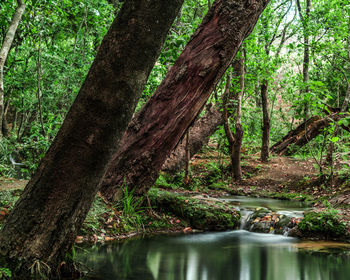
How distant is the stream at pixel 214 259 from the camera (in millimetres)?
3773

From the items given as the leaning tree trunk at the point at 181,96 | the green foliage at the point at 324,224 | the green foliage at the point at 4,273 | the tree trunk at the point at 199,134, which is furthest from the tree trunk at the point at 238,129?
the green foliage at the point at 4,273

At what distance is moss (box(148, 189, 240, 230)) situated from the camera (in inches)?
245

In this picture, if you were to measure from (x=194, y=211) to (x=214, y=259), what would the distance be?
1.77 meters

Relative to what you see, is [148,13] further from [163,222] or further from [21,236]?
[163,222]

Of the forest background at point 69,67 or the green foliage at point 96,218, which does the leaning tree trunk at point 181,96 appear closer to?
the green foliage at point 96,218

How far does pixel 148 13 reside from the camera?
2365 mm

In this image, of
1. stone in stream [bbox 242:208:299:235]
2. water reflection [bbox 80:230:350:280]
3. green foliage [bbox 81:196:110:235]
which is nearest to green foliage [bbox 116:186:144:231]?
green foliage [bbox 81:196:110:235]

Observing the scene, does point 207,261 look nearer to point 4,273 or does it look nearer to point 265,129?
point 4,273

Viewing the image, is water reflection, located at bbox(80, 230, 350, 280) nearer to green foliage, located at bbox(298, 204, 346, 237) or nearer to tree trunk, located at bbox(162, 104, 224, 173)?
green foliage, located at bbox(298, 204, 346, 237)

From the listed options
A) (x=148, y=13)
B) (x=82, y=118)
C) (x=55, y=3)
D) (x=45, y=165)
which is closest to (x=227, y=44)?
(x=148, y=13)

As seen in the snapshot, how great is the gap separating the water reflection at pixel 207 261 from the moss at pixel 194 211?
680 mm

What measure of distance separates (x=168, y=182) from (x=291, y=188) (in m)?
4.20

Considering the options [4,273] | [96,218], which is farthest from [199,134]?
[4,273]

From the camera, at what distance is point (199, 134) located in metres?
12.0
